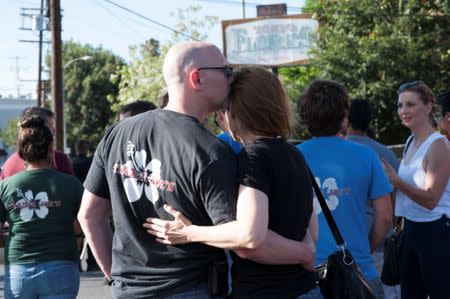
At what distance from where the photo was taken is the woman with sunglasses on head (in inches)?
189

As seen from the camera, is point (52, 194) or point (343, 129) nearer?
point (343, 129)

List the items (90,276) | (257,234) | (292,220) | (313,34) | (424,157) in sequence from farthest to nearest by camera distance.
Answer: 1. (313,34)
2. (90,276)
3. (424,157)
4. (292,220)
5. (257,234)

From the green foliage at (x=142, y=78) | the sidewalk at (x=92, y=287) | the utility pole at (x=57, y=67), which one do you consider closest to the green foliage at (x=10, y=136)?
the green foliage at (x=142, y=78)

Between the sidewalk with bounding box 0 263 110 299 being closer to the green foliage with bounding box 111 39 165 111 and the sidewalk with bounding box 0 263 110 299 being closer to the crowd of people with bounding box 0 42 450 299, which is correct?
the crowd of people with bounding box 0 42 450 299

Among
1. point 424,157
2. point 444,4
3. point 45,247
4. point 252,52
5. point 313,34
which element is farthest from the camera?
point 252,52

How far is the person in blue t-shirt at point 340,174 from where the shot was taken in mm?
3910

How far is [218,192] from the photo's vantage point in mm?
2760

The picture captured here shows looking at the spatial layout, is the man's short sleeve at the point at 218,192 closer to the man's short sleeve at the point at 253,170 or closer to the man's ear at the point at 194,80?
the man's short sleeve at the point at 253,170

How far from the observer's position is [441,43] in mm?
24203

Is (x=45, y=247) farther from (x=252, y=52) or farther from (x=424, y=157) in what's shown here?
(x=252, y=52)

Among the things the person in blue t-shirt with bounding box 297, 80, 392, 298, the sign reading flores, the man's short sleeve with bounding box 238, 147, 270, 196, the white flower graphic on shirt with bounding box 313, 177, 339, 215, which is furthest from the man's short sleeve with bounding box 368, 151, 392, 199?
the sign reading flores

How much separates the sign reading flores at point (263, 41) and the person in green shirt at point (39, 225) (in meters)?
27.1

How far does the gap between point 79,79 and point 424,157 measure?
58.8m

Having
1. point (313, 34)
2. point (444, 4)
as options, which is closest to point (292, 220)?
point (444, 4)
